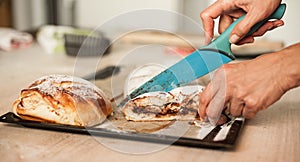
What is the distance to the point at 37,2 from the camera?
112 inches

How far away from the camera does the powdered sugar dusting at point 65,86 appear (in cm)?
92

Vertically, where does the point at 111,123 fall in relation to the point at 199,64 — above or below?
below

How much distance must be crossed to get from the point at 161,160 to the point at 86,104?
0.23 metres

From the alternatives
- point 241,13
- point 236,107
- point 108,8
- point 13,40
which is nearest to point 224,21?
point 241,13

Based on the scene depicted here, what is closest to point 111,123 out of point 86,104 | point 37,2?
point 86,104

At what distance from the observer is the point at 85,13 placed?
285 centimetres

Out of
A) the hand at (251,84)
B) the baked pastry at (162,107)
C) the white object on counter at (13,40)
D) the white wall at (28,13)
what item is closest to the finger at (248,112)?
the hand at (251,84)

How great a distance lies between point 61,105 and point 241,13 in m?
0.56

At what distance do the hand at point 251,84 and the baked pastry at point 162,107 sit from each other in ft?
0.15

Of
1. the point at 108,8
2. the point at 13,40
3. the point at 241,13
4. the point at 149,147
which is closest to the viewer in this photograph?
the point at 149,147

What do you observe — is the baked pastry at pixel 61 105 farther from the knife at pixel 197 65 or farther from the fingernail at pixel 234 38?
the fingernail at pixel 234 38

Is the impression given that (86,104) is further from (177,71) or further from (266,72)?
(266,72)

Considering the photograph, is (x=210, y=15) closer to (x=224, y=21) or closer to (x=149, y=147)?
(x=224, y=21)

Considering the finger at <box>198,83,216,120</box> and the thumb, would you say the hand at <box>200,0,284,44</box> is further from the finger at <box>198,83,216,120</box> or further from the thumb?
the finger at <box>198,83,216,120</box>
